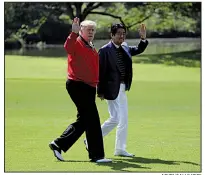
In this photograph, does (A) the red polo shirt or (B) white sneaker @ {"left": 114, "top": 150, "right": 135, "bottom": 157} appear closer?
(A) the red polo shirt

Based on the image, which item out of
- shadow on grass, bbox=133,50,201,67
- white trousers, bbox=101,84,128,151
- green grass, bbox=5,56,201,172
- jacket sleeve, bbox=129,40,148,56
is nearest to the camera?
green grass, bbox=5,56,201,172

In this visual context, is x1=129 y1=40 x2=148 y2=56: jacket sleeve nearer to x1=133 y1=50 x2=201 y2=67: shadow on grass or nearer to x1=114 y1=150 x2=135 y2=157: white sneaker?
x1=114 y1=150 x2=135 y2=157: white sneaker

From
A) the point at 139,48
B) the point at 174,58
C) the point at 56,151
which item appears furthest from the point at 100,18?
the point at 56,151

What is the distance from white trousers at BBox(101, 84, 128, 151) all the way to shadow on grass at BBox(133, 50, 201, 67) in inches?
994

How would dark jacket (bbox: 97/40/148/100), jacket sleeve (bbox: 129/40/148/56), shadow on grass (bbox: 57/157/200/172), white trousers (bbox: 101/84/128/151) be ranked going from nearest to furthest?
1. shadow on grass (bbox: 57/157/200/172)
2. dark jacket (bbox: 97/40/148/100)
3. white trousers (bbox: 101/84/128/151)
4. jacket sleeve (bbox: 129/40/148/56)

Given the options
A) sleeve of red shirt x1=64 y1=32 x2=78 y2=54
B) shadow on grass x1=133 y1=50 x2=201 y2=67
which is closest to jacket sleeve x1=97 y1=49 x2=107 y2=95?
sleeve of red shirt x1=64 y1=32 x2=78 y2=54

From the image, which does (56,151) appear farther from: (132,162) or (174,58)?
(174,58)

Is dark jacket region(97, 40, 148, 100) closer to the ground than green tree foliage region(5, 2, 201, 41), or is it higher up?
higher up

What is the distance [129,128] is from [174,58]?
25849 mm

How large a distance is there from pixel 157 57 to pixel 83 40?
28911 mm

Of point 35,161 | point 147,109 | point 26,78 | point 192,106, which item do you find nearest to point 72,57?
point 35,161

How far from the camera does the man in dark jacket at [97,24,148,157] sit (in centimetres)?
719

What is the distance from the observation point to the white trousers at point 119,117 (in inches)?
288

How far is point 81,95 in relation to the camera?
668cm
